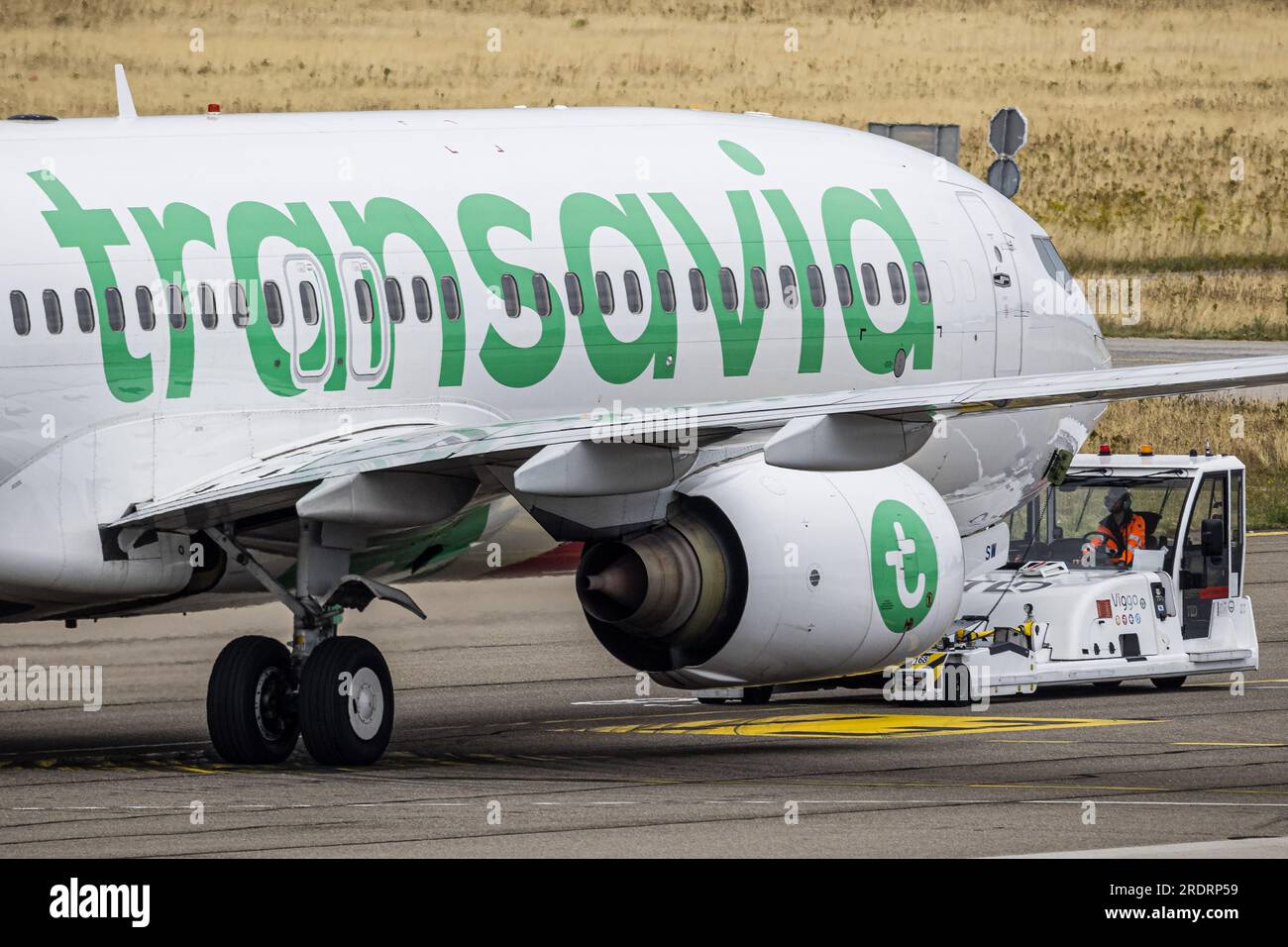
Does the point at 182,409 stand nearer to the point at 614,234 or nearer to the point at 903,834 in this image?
the point at 614,234

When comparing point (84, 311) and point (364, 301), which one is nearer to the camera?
point (84, 311)

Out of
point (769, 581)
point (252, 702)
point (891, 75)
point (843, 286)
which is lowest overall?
point (252, 702)

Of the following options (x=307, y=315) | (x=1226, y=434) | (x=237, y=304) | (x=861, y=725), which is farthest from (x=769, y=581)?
(x=1226, y=434)

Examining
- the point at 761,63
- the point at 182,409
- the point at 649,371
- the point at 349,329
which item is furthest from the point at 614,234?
the point at 761,63

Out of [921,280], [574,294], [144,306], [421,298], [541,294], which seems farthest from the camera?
[921,280]

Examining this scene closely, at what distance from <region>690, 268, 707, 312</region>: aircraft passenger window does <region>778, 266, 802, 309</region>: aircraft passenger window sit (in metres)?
0.83

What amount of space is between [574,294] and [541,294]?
359 millimetres

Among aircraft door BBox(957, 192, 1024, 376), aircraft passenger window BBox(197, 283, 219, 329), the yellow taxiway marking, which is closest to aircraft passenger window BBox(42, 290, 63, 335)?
aircraft passenger window BBox(197, 283, 219, 329)

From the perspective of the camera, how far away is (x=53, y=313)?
19.7 metres

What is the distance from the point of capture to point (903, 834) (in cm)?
1723

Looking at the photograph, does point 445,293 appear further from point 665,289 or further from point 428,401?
point 665,289

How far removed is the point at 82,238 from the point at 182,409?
1497 mm

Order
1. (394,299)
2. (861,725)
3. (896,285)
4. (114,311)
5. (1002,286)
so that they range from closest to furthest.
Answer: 1. (114,311)
2. (394,299)
3. (861,725)
4. (896,285)
5. (1002,286)

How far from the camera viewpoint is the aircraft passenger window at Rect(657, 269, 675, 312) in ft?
76.2
